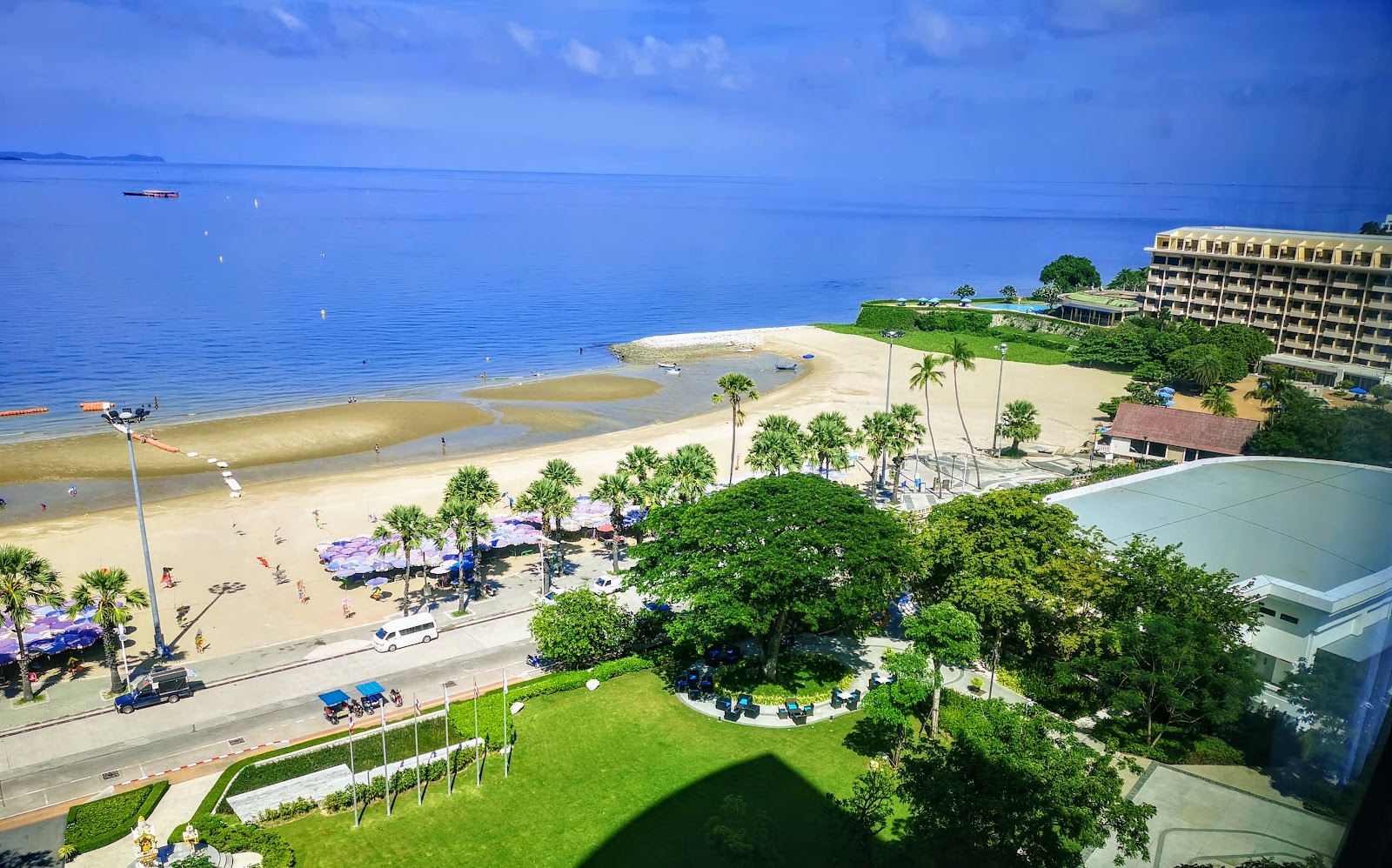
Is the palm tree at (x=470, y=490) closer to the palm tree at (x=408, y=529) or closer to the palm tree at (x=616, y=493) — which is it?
the palm tree at (x=408, y=529)

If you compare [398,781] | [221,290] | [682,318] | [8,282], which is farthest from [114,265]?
[398,781]

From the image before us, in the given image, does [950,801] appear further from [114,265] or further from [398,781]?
[114,265]

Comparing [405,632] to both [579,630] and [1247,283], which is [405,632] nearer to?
[579,630]

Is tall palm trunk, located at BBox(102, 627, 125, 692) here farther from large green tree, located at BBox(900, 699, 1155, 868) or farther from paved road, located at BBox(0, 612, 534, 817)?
large green tree, located at BBox(900, 699, 1155, 868)

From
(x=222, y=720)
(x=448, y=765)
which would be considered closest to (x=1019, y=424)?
(x=448, y=765)

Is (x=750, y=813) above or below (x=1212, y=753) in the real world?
below

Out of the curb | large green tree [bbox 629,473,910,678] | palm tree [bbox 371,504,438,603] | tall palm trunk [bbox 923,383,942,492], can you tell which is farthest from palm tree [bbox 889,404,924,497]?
palm tree [bbox 371,504,438,603]
